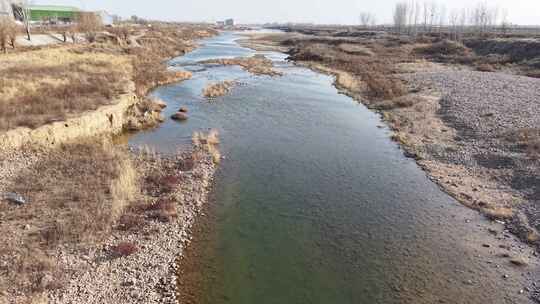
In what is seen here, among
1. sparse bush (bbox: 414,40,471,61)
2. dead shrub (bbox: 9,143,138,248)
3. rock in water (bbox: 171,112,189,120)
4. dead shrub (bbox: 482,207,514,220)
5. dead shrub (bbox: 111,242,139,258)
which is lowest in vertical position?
dead shrub (bbox: 482,207,514,220)

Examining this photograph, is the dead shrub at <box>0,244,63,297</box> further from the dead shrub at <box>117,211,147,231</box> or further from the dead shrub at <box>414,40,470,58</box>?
the dead shrub at <box>414,40,470,58</box>

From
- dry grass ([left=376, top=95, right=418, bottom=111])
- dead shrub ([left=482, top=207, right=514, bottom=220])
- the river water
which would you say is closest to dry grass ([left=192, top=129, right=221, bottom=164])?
the river water

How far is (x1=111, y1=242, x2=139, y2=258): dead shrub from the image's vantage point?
1275 centimetres

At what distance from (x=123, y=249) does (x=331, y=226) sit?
8521 mm

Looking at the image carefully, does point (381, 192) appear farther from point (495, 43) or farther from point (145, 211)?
point (495, 43)

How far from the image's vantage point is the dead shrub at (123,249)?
1275 centimetres

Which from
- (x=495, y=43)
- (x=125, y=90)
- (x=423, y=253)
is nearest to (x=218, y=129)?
(x=125, y=90)

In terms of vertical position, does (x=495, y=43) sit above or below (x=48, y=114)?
above

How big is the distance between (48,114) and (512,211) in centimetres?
2739

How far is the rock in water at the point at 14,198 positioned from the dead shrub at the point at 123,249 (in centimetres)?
541

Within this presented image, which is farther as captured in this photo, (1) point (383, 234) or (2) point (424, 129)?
(2) point (424, 129)

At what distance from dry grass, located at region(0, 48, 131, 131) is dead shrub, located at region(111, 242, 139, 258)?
516 inches

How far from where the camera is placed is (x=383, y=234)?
15281 mm

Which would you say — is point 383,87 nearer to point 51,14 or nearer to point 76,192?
point 76,192
